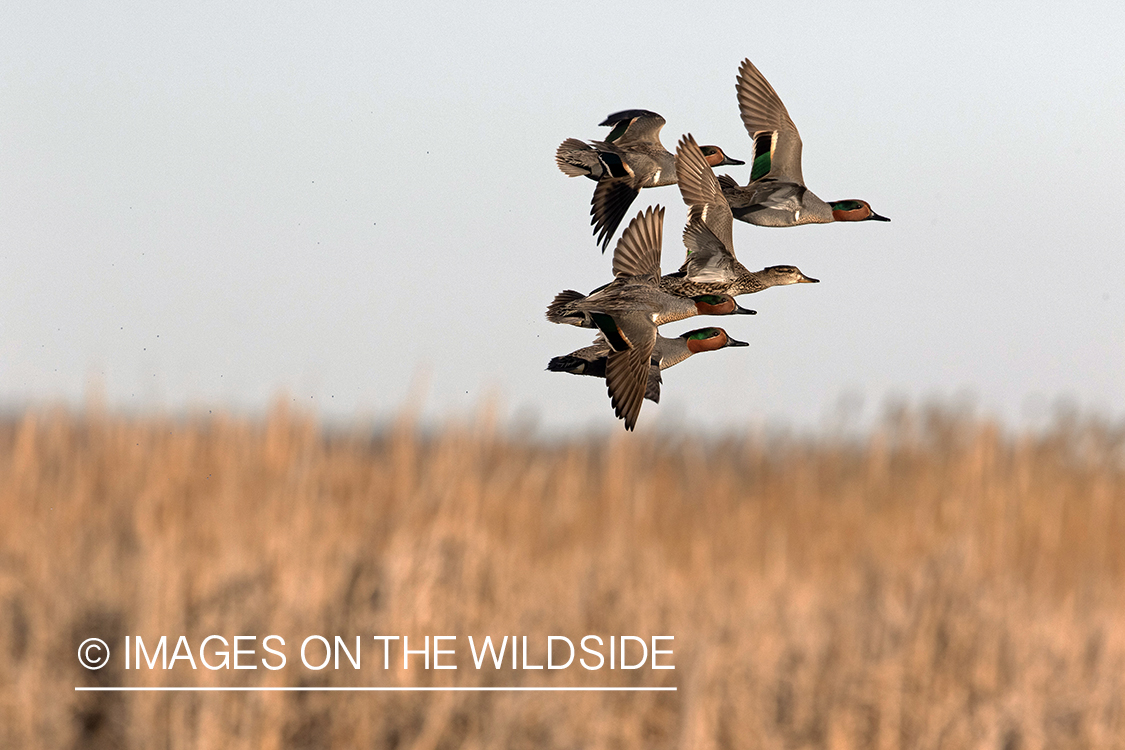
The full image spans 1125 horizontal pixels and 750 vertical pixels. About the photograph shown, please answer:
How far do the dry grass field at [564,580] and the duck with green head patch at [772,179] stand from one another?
3.64 m

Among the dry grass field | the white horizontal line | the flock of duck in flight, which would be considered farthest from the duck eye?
the white horizontal line

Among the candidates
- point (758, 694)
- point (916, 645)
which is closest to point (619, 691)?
point (758, 694)

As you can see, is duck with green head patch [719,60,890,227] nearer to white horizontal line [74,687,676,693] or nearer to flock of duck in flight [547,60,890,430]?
flock of duck in flight [547,60,890,430]

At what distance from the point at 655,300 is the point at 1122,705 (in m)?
6.85

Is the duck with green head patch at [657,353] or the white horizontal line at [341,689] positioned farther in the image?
the white horizontal line at [341,689]

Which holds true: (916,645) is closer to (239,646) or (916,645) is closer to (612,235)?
(239,646)

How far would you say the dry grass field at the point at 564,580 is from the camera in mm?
5102

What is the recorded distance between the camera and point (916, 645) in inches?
252

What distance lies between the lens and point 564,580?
659cm

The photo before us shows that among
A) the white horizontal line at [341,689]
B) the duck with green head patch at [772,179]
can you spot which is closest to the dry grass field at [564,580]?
the white horizontal line at [341,689]

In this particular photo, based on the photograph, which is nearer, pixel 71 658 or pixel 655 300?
pixel 655 300

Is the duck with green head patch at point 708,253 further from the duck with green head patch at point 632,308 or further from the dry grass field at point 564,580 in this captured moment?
the dry grass field at point 564,580

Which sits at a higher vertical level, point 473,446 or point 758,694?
point 473,446

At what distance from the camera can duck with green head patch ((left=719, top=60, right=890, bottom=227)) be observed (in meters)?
0.58
